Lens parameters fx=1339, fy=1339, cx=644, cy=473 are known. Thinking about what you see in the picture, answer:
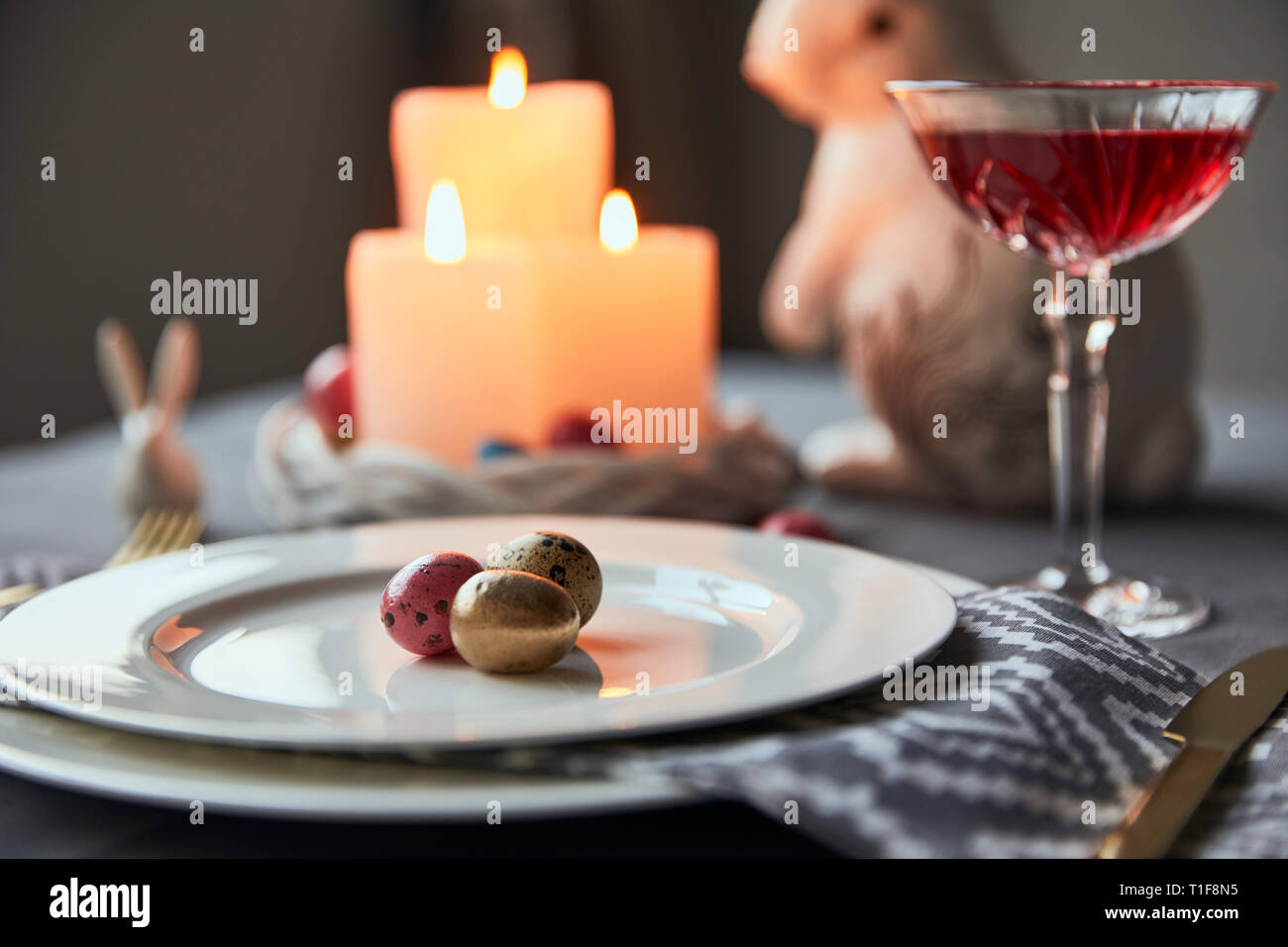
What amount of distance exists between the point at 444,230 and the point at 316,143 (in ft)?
5.36

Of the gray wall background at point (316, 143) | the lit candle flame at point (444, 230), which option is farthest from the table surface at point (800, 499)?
the gray wall background at point (316, 143)

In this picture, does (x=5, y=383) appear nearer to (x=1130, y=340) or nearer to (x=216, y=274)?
(x=216, y=274)

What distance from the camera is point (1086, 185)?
73 centimetres

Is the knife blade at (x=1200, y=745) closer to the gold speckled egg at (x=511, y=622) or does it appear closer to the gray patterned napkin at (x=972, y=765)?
the gray patterned napkin at (x=972, y=765)

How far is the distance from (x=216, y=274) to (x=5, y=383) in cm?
45

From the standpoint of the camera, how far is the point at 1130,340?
992 millimetres

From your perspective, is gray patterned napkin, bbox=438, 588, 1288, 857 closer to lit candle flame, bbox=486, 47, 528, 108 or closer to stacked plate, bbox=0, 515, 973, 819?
stacked plate, bbox=0, 515, 973, 819

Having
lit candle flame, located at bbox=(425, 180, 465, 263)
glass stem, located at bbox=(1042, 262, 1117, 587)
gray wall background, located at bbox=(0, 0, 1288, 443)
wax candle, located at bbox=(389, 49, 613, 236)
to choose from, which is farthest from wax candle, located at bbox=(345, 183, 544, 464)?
gray wall background, located at bbox=(0, 0, 1288, 443)

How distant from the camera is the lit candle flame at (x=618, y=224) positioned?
3.22 ft

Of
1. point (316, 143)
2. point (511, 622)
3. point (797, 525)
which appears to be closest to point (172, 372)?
point (797, 525)

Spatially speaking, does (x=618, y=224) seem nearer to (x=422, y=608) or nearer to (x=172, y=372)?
(x=172, y=372)

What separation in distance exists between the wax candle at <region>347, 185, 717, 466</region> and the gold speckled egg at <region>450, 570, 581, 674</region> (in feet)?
1.41

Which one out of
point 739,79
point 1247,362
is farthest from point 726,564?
point 739,79

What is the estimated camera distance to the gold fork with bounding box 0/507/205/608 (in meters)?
0.81
